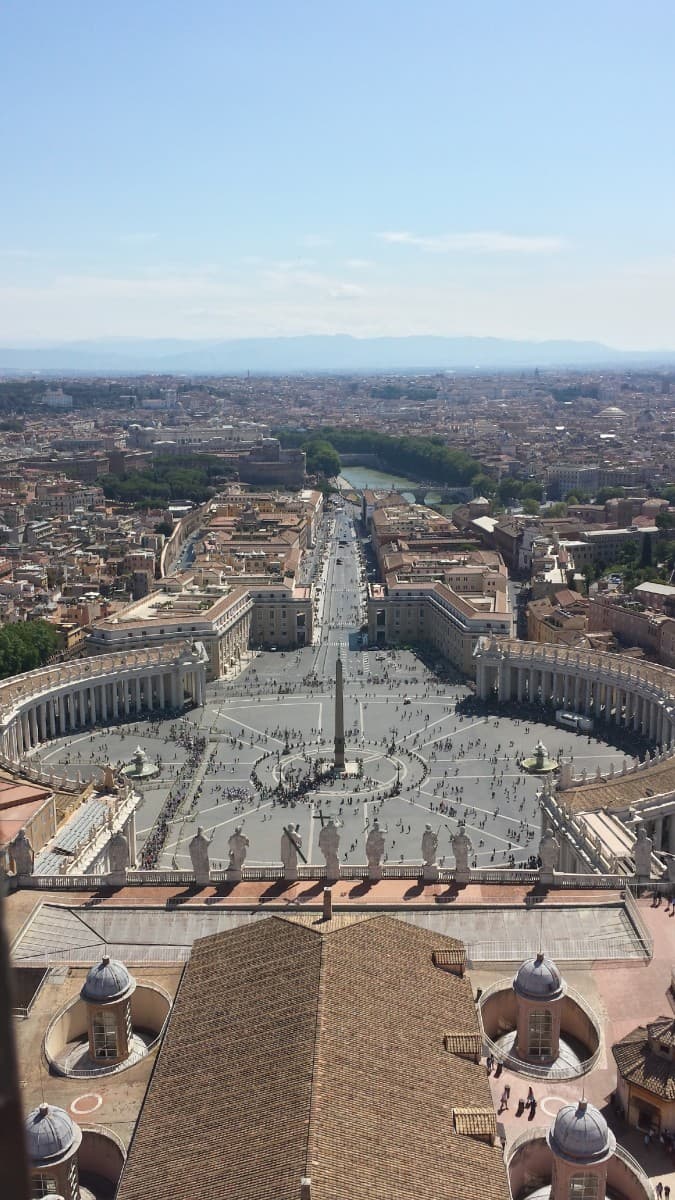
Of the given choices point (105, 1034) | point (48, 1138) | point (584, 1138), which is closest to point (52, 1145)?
point (48, 1138)

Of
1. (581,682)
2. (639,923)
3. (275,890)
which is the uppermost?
(639,923)

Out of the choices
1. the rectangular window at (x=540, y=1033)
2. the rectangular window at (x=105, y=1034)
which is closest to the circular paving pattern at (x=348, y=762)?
the rectangular window at (x=105, y=1034)

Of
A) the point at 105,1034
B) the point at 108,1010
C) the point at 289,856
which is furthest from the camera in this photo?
the point at 289,856

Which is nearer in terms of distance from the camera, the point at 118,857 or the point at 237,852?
the point at 237,852

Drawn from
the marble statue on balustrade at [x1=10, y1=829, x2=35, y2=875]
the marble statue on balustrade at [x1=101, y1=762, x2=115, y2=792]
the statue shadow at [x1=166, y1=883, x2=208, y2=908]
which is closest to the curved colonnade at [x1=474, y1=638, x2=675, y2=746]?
the marble statue on balustrade at [x1=101, y1=762, x2=115, y2=792]

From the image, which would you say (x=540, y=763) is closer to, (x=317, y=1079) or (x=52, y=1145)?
(x=317, y=1079)

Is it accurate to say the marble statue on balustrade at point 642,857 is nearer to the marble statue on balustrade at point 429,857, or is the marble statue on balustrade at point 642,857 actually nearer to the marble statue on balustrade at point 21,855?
the marble statue on balustrade at point 429,857
